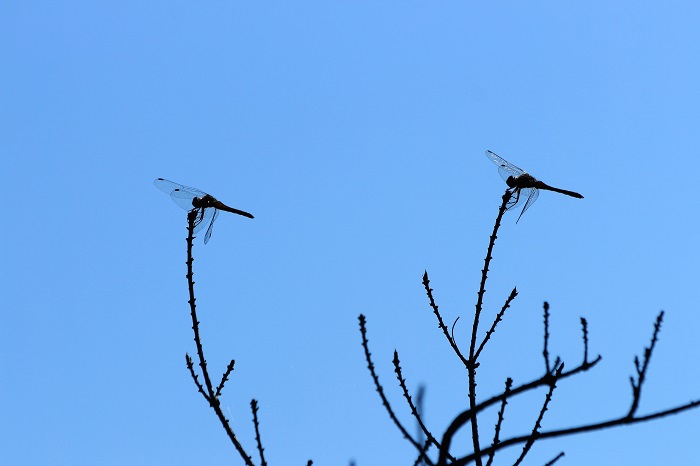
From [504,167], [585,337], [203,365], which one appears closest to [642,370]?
[585,337]

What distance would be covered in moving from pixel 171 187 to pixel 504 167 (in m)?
2.56

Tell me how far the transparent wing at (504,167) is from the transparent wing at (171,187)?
2196 millimetres

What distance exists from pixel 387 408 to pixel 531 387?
2149 millimetres

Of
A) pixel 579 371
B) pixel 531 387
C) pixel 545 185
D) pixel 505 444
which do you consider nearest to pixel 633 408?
pixel 579 371

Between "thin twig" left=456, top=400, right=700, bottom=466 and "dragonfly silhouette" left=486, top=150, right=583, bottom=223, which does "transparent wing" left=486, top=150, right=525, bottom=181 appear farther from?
"thin twig" left=456, top=400, right=700, bottom=466

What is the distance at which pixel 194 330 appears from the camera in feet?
12.8

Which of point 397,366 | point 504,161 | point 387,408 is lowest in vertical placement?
point 387,408

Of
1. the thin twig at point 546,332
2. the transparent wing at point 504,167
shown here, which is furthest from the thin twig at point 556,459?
the transparent wing at point 504,167

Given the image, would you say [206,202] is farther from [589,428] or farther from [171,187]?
[589,428]

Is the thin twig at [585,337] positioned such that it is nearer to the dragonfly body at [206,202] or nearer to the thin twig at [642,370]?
the thin twig at [642,370]

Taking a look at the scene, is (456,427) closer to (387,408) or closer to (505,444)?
(505,444)

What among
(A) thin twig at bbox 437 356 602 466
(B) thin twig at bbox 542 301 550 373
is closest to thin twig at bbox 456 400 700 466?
(A) thin twig at bbox 437 356 602 466

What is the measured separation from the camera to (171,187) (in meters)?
5.96

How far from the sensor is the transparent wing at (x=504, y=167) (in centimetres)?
559
